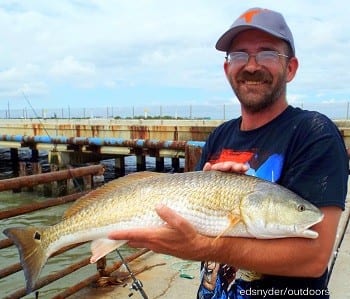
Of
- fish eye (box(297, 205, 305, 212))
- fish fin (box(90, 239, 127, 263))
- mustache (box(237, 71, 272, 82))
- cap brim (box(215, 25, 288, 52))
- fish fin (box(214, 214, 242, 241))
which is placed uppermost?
cap brim (box(215, 25, 288, 52))

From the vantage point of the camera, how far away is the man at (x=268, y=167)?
178 cm

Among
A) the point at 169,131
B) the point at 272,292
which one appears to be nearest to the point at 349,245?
the point at 272,292

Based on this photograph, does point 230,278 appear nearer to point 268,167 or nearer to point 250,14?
point 268,167

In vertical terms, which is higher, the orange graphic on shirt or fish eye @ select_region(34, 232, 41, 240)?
the orange graphic on shirt

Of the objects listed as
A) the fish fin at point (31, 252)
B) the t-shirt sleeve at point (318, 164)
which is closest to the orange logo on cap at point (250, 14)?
the t-shirt sleeve at point (318, 164)

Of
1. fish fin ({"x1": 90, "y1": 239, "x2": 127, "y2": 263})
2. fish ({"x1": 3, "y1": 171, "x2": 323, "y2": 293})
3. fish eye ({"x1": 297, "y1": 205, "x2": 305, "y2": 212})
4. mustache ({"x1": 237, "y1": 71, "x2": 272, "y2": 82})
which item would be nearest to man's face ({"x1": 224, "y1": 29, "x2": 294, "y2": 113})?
mustache ({"x1": 237, "y1": 71, "x2": 272, "y2": 82})

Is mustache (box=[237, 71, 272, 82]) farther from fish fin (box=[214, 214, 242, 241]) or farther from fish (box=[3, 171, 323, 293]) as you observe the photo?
fish fin (box=[214, 214, 242, 241])

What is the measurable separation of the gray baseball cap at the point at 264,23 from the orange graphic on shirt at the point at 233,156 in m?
0.62

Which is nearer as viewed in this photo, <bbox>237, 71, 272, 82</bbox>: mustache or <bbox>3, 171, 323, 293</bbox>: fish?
<bbox>3, 171, 323, 293</bbox>: fish

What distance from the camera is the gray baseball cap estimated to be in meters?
2.08

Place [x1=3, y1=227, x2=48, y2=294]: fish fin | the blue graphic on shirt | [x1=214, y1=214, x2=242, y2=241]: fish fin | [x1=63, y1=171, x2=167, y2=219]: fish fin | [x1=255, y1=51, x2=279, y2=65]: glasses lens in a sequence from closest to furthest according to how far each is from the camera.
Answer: [x1=214, y1=214, x2=242, y2=241]: fish fin
the blue graphic on shirt
[x1=255, y1=51, x2=279, y2=65]: glasses lens
[x1=63, y1=171, x2=167, y2=219]: fish fin
[x1=3, y1=227, x2=48, y2=294]: fish fin

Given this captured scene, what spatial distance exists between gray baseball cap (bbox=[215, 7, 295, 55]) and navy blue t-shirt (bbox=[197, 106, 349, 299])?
1.26ft

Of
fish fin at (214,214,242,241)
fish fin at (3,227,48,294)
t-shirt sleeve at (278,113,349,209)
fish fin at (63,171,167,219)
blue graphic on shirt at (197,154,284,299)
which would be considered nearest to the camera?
t-shirt sleeve at (278,113,349,209)

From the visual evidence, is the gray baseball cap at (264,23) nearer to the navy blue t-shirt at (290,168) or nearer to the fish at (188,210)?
the navy blue t-shirt at (290,168)
